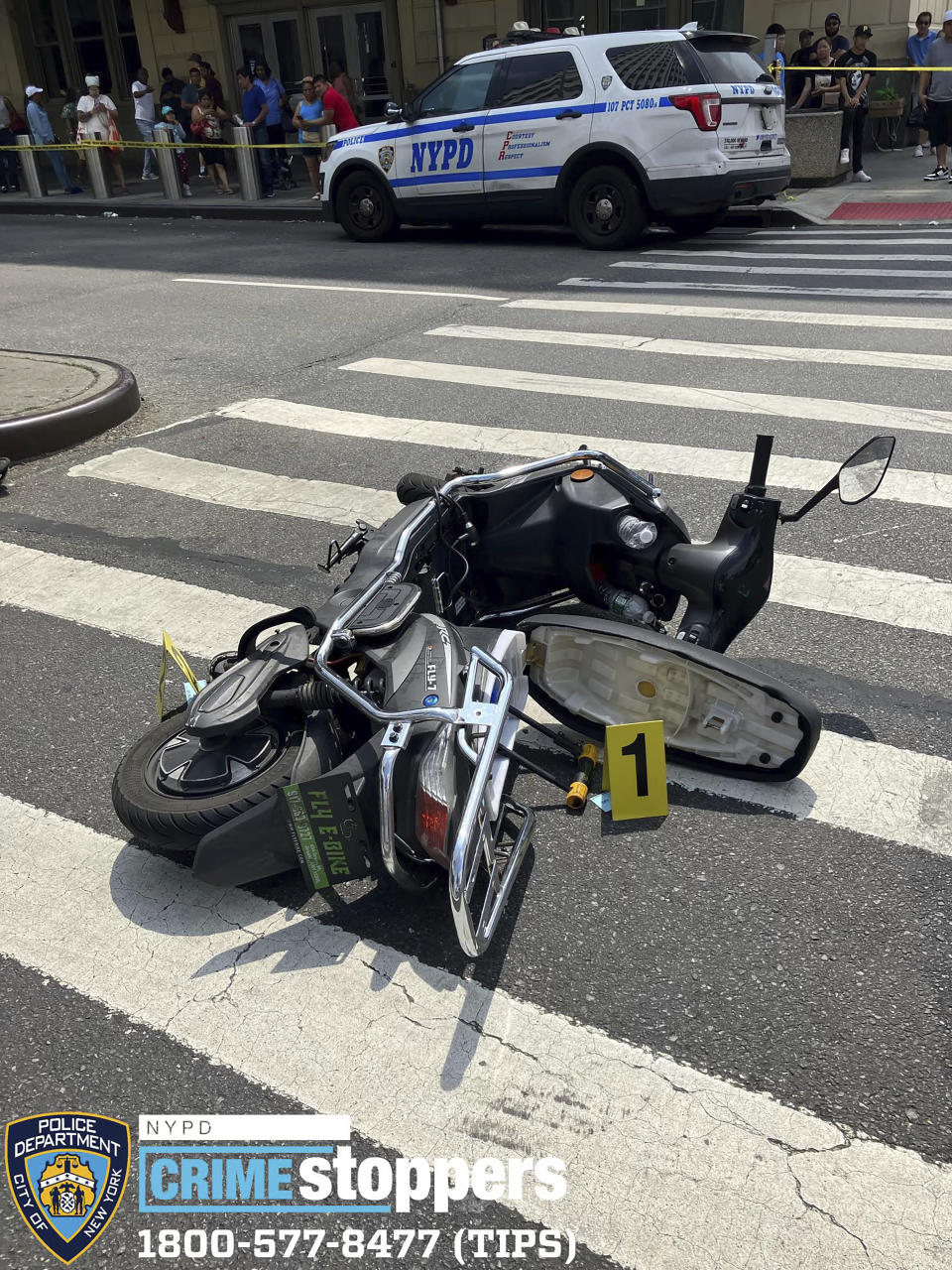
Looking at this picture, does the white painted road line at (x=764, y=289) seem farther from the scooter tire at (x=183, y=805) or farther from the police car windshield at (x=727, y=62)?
the scooter tire at (x=183, y=805)

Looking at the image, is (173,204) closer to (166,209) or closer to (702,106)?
(166,209)

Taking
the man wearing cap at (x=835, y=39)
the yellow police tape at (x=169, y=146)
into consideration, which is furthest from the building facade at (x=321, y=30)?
the yellow police tape at (x=169, y=146)

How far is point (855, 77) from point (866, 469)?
1638 centimetres

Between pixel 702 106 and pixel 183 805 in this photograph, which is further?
pixel 702 106

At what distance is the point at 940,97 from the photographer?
15523mm

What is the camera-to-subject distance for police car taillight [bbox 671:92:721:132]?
38.8 ft

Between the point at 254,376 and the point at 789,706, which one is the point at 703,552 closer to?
the point at 789,706

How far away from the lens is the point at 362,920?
3156 mm

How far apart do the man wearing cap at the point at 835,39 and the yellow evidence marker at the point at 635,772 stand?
17.9m

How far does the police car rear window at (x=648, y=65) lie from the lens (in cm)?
1198

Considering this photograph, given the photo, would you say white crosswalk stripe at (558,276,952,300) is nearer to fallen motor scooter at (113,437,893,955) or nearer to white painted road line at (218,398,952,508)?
white painted road line at (218,398,952,508)

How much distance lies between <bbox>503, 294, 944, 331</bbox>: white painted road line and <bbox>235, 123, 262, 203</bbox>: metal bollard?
11192 millimetres

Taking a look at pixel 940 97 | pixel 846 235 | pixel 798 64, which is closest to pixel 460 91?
pixel 846 235

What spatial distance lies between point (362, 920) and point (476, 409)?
5.05 m
